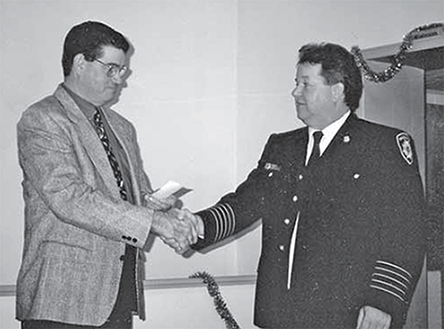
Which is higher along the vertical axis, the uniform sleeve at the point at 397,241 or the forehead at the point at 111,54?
the forehead at the point at 111,54

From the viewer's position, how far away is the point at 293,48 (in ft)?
12.8

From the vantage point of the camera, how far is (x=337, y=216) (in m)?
2.66

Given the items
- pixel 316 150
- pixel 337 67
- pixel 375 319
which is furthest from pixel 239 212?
pixel 375 319

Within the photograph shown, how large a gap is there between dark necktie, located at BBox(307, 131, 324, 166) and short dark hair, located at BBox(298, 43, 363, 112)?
153mm

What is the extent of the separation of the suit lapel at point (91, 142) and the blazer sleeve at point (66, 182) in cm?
2

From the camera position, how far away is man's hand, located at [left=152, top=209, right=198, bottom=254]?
2.85 m

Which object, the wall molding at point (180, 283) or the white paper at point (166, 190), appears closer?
the white paper at point (166, 190)

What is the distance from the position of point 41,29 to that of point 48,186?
1286mm

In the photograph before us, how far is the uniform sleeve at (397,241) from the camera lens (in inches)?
98.4

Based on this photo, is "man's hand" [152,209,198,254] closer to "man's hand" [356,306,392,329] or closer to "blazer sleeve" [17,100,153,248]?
"blazer sleeve" [17,100,153,248]

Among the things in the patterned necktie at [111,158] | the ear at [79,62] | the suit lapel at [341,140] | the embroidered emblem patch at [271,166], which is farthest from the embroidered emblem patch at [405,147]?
the ear at [79,62]

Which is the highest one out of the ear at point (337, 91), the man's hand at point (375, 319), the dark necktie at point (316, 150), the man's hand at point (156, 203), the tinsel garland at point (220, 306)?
the ear at point (337, 91)

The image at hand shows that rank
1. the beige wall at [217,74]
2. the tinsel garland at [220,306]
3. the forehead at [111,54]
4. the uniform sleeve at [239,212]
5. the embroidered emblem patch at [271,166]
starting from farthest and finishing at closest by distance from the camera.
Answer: the beige wall at [217,74]
the tinsel garland at [220,306]
the uniform sleeve at [239,212]
the embroidered emblem patch at [271,166]
the forehead at [111,54]

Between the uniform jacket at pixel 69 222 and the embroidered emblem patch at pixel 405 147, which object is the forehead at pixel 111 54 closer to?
the uniform jacket at pixel 69 222
